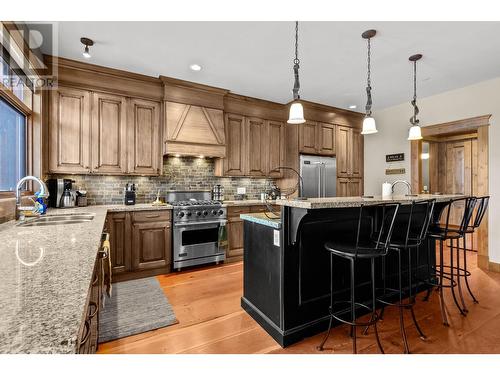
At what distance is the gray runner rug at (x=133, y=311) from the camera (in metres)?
2.12

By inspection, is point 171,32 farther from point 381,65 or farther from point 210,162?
point 381,65

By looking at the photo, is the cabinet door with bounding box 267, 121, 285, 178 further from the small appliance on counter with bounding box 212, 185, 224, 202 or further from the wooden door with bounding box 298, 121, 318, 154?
the small appliance on counter with bounding box 212, 185, 224, 202

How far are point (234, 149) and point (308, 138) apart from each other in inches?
59.4

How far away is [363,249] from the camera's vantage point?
1.77 meters

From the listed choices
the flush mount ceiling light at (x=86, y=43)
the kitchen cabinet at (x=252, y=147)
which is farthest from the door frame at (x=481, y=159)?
the flush mount ceiling light at (x=86, y=43)

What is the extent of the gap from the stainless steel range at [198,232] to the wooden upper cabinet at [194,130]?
0.79m

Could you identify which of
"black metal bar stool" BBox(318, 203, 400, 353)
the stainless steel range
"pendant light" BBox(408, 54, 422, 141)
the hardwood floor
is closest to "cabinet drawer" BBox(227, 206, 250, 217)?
the stainless steel range

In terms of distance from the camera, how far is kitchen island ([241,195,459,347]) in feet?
6.36

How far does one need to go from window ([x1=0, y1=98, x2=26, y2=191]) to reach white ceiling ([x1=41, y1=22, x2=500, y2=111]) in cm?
91

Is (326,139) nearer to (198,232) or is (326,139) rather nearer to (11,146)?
(198,232)
